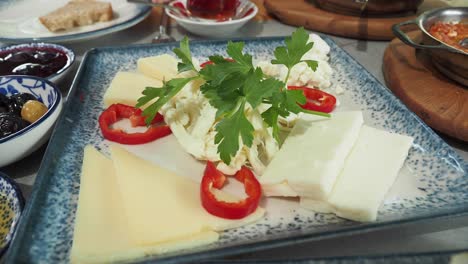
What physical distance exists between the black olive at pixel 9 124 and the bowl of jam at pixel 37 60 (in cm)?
47

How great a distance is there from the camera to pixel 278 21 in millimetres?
3271

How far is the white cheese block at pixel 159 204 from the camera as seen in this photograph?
1.21 metres

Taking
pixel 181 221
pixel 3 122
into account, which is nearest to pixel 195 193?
Result: pixel 181 221

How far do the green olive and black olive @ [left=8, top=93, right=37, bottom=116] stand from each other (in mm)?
41

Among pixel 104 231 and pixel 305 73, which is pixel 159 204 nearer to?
pixel 104 231

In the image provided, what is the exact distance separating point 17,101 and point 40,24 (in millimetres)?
1375

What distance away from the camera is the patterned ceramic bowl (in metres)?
1.24

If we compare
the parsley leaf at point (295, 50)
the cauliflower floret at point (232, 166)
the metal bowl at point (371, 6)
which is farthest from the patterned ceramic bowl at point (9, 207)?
the metal bowl at point (371, 6)

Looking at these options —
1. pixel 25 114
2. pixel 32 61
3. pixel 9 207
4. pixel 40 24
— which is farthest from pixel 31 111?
pixel 40 24

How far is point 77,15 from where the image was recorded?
2.79 meters

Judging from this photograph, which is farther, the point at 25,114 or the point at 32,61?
the point at 32,61

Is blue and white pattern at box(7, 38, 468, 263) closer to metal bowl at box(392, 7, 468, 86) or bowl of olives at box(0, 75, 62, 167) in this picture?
bowl of olives at box(0, 75, 62, 167)

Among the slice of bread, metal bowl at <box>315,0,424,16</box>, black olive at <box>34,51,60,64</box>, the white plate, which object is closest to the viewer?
black olive at <box>34,51,60,64</box>

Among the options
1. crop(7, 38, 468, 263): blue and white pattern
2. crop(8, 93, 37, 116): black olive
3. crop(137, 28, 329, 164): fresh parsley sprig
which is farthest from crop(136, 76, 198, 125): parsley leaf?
→ crop(8, 93, 37, 116): black olive
